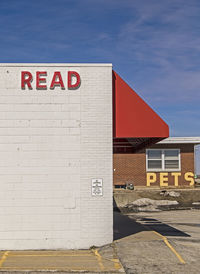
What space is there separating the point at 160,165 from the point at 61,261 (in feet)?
86.8

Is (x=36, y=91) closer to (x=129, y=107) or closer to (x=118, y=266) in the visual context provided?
(x=129, y=107)

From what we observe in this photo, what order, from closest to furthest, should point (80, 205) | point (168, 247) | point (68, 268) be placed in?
point (68, 268), point (168, 247), point (80, 205)

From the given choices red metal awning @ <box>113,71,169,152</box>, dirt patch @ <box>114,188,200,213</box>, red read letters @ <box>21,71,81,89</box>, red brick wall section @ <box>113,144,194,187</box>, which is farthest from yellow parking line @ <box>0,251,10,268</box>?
red brick wall section @ <box>113,144,194,187</box>

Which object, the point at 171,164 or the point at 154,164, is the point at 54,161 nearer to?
the point at 154,164

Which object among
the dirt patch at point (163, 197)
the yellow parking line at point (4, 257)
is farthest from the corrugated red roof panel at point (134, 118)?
the dirt patch at point (163, 197)

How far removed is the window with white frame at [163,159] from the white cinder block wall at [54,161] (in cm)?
2350

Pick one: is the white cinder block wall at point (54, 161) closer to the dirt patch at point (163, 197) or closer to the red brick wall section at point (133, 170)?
the dirt patch at point (163, 197)

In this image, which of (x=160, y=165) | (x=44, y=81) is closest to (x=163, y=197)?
(x=160, y=165)

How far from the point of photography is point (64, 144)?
16.1m

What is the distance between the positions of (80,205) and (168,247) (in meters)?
3.55

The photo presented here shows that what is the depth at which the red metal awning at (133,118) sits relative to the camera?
16.5 meters

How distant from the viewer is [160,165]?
39.2 meters

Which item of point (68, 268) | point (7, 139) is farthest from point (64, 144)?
point (68, 268)

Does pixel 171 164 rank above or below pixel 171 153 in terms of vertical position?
below
